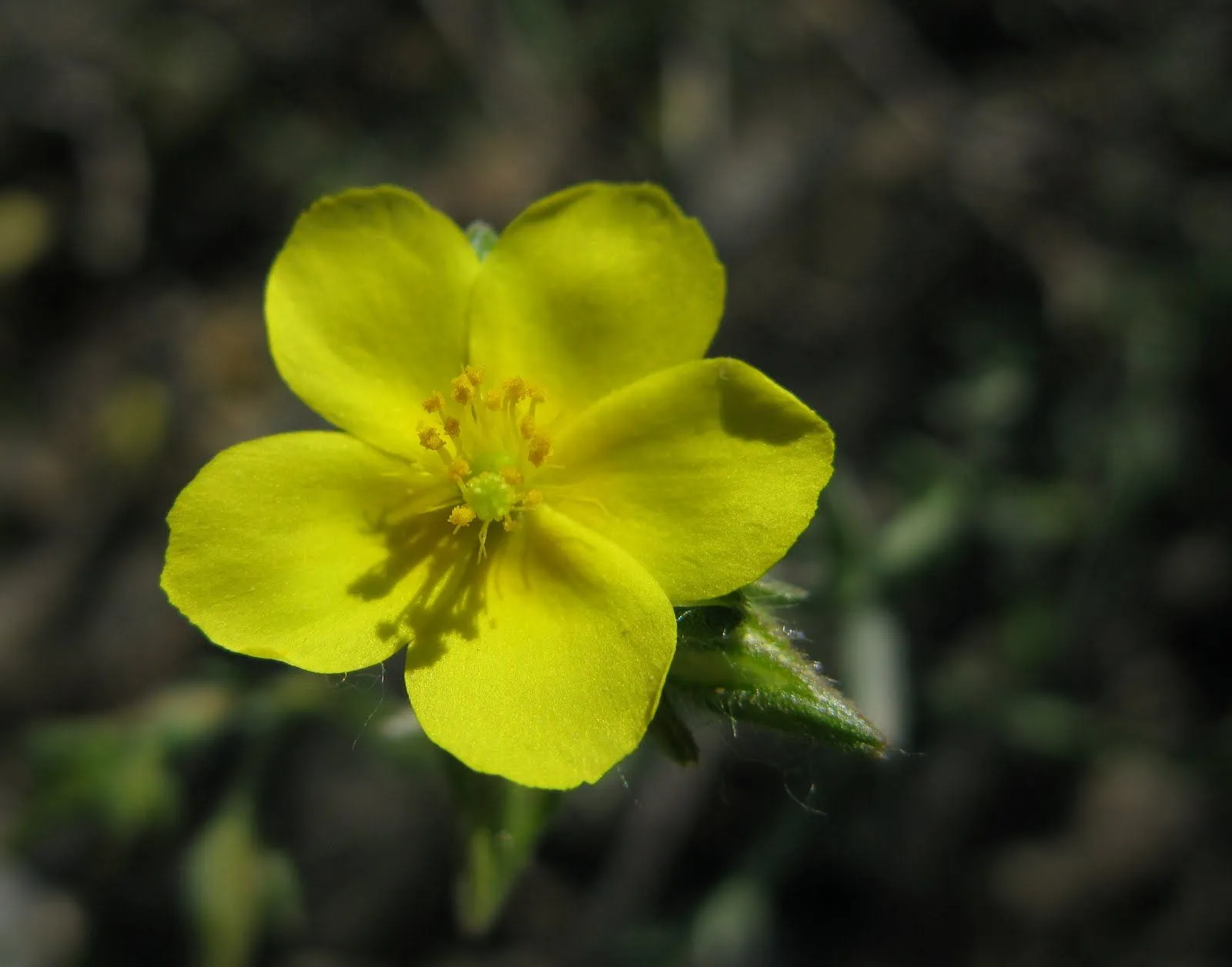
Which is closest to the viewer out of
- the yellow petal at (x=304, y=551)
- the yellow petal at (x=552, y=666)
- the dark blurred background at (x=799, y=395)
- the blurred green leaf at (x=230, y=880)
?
the yellow petal at (x=552, y=666)

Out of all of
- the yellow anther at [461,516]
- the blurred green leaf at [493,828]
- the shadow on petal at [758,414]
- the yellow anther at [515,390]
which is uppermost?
the shadow on petal at [758,414]

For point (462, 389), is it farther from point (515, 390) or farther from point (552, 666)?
point (552, 666)

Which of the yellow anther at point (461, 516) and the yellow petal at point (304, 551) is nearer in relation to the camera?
the yellow petal at point (304, 551)

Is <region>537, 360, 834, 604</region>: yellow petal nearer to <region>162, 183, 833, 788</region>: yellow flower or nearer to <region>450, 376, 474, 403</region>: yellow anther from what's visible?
<region>162, 183, 833, 788</region>: yellow flower

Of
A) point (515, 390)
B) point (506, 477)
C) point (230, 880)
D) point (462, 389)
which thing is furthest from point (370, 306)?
point (230, 880)

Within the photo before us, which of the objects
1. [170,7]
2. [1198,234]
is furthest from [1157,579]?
[170,7]

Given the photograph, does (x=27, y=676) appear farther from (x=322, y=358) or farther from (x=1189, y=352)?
(x=1189, y=352)

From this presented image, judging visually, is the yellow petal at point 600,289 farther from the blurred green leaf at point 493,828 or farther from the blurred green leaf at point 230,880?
the blurred green leaf at point 230,880

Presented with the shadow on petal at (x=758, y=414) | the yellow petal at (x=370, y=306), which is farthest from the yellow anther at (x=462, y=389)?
the shadow on petal at (x=758, y=414)
